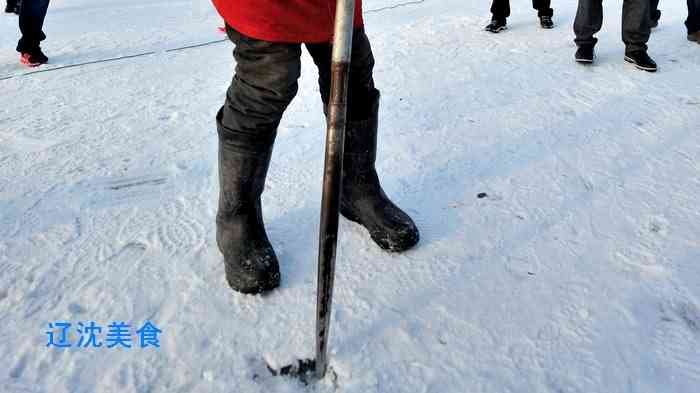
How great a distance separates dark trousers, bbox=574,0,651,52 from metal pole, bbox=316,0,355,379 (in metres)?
2.60

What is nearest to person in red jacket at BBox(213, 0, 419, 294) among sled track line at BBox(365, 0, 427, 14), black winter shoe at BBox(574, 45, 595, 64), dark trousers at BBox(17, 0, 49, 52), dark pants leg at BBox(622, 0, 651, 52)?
black winter shoe at BBox(574, 45, 595, 64)

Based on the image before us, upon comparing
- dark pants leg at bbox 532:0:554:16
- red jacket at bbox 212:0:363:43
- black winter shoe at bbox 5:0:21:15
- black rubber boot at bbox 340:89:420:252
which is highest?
red jacket at bbox 212:0:363:43

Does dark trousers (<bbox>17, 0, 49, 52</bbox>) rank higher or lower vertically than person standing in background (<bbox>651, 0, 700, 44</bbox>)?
lower

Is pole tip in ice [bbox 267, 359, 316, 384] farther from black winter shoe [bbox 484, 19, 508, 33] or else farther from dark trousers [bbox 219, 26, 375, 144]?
black winter shoe [bbox 484, 19, 508, 33]

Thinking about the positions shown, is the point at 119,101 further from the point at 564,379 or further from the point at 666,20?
the point at 666,20

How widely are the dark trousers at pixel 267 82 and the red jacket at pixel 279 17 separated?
0.03m

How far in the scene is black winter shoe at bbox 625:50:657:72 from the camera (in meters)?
2.93

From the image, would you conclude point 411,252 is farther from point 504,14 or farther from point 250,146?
point 504,14

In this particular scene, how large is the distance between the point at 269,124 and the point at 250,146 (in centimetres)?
8

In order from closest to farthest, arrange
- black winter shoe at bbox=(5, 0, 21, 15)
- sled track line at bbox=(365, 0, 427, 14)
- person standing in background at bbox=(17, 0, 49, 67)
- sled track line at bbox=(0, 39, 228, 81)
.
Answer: sled track line at bbox=(0, 39, 228, 81)
person standing in background at bbox=(17, 0, 49, 67)
sled track line at bbox=(365, 0, 427, 14)
black winter shoe at bbox=(5, 0, 21, 15)

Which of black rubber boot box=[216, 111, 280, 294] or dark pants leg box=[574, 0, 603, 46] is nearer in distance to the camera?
black rubber boot box=[216, 111, 280, 294]

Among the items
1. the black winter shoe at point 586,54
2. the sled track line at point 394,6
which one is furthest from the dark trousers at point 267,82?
the sled track line at point 394,6

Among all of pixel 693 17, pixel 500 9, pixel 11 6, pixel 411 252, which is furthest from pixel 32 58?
pixel 693 17

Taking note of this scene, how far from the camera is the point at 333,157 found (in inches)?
40.4
